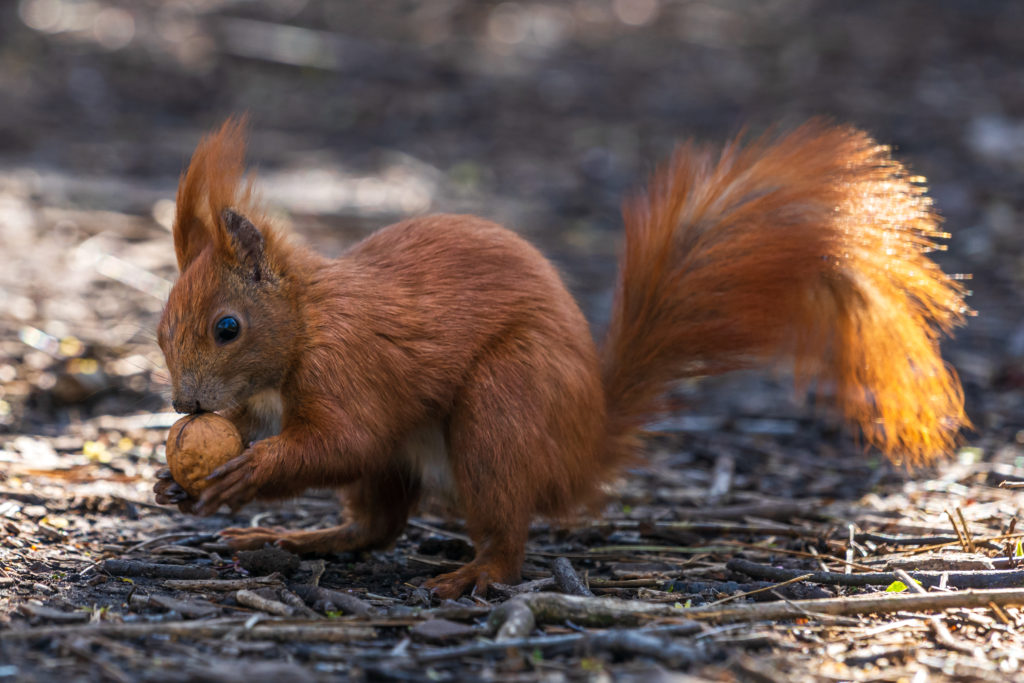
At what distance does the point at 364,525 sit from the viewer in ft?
11.0

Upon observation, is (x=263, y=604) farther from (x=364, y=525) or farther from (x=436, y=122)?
(x=436, y=122)

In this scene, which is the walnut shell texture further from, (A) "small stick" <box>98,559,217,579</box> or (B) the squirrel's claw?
(A) "small stick" <box>98,559,217,579</box>

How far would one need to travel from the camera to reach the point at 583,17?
12281 mm

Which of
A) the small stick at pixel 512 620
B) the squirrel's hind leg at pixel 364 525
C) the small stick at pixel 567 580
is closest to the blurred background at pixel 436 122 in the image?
the squirrel's hind leg at pixel 364 525

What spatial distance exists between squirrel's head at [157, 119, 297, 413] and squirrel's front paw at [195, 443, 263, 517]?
0.20 metres

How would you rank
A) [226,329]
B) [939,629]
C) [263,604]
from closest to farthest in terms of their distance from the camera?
[939,629] < [263,604] < [226,329]

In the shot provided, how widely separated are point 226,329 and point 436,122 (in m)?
6.50

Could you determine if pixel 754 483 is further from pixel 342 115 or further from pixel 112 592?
pixel 342 115

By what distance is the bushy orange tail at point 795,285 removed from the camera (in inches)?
126

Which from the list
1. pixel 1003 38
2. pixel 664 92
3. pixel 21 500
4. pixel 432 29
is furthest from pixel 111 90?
pixel 1003 38

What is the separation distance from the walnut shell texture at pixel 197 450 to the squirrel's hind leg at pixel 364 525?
1.69 feet

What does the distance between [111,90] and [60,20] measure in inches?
78.8

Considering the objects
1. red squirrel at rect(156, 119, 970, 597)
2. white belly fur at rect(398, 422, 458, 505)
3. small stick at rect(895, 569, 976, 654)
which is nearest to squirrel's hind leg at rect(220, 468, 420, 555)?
red squirrel at rect(156, 119, 970, 597)

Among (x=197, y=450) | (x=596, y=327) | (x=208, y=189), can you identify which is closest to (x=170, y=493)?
(x=197, y=450)
